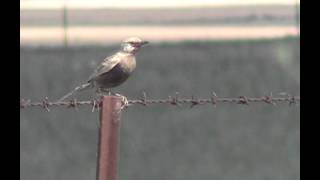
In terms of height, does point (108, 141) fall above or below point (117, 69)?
below

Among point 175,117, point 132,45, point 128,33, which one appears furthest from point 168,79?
point 132,45

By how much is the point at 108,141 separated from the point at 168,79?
404 centimetres

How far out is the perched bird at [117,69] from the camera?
4.74 meters

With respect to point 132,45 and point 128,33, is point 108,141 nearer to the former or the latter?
point 132,45

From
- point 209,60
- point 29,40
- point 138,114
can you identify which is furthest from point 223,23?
point 29,40

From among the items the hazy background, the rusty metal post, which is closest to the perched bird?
the rusty metal post

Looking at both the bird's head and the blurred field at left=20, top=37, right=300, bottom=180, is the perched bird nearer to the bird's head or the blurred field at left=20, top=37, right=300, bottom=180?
the bird's head

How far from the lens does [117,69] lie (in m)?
4.73

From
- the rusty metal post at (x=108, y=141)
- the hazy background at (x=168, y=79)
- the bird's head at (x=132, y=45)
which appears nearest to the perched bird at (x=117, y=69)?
the bird's head at (x=132, y=45)

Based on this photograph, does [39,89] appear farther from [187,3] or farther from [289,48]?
[289,48]

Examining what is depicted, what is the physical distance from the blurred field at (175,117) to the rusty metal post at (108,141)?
3866 millimetres

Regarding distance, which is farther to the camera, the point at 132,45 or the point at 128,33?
the point at 128,33

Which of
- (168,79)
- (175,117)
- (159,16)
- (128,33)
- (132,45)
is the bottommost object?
(175,117)

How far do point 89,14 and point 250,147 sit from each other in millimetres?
1764
